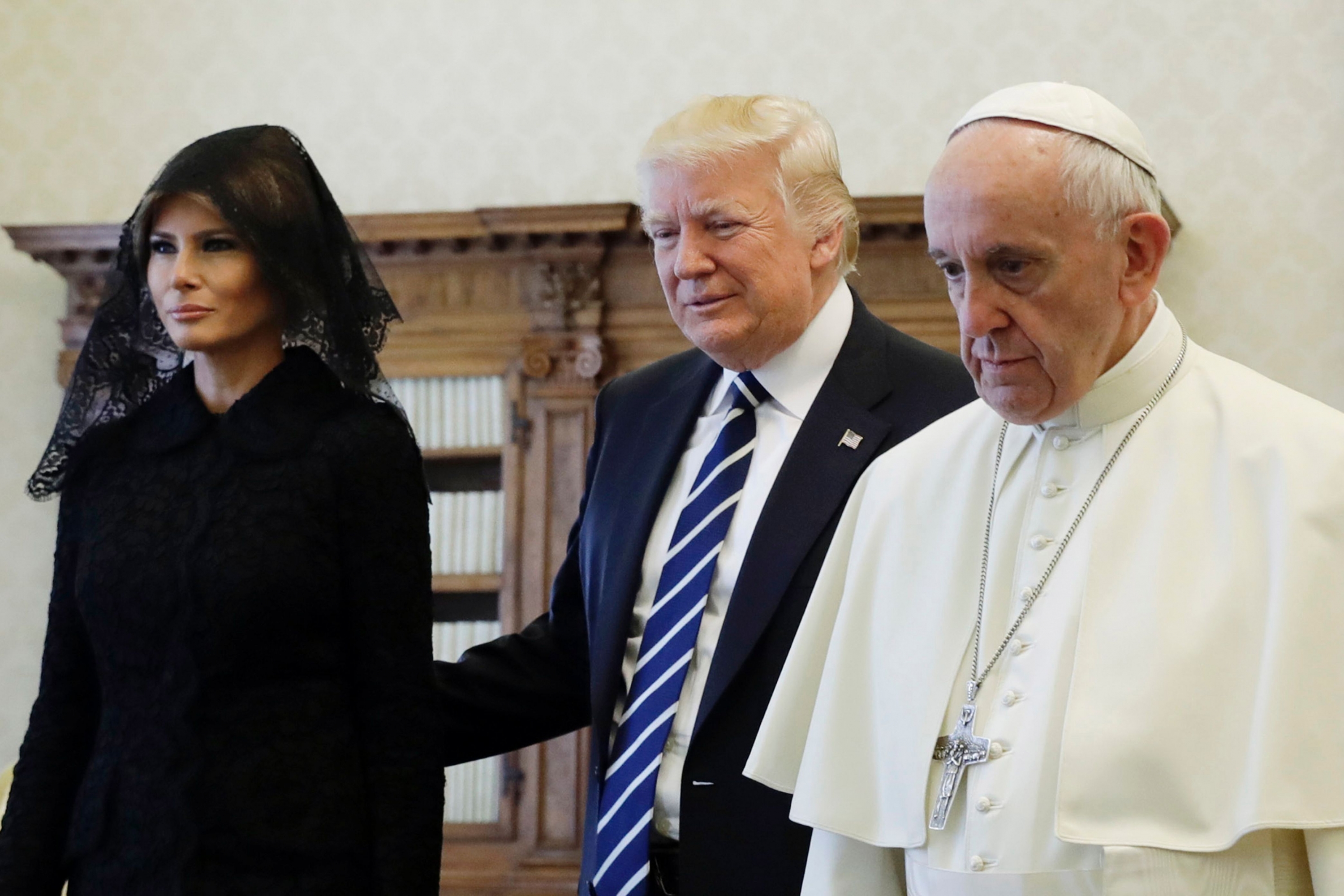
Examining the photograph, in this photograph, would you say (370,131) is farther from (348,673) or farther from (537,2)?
(348,673)

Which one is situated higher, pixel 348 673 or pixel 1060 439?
pixel 1060 439

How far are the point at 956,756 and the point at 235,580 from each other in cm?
90

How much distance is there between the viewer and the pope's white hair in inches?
57.1

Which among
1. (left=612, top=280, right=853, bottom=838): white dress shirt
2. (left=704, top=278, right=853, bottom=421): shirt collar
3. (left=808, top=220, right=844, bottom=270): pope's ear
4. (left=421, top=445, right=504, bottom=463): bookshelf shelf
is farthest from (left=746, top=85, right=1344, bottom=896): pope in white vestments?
(left=421, top=445, right=504, bottom=463): bookshelf shelf

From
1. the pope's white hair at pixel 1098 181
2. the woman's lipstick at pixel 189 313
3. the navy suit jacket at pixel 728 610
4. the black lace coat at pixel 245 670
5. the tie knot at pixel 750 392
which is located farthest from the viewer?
the tie knot at pixel 750 392

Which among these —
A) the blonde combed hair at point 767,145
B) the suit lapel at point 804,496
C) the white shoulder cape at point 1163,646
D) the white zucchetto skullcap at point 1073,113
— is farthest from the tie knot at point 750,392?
the white zucchetto skullcap at point 1073,113

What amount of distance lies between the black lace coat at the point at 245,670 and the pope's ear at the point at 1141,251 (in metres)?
0.94

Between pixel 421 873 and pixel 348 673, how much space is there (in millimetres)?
266

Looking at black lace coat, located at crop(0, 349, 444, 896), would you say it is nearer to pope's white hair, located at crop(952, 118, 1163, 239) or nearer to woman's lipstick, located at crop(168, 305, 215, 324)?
woman's lipstick, located at crop(168, 305, 215, 324)

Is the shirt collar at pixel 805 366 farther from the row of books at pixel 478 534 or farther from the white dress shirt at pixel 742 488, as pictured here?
the row of books at pixel 478 534

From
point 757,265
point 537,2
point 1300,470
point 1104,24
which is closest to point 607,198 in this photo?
point 537,2

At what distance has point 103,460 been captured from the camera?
193 centimetres

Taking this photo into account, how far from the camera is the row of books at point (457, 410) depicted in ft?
18.0

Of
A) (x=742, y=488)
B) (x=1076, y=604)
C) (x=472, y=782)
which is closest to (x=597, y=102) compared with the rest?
(x=472, y=782)
